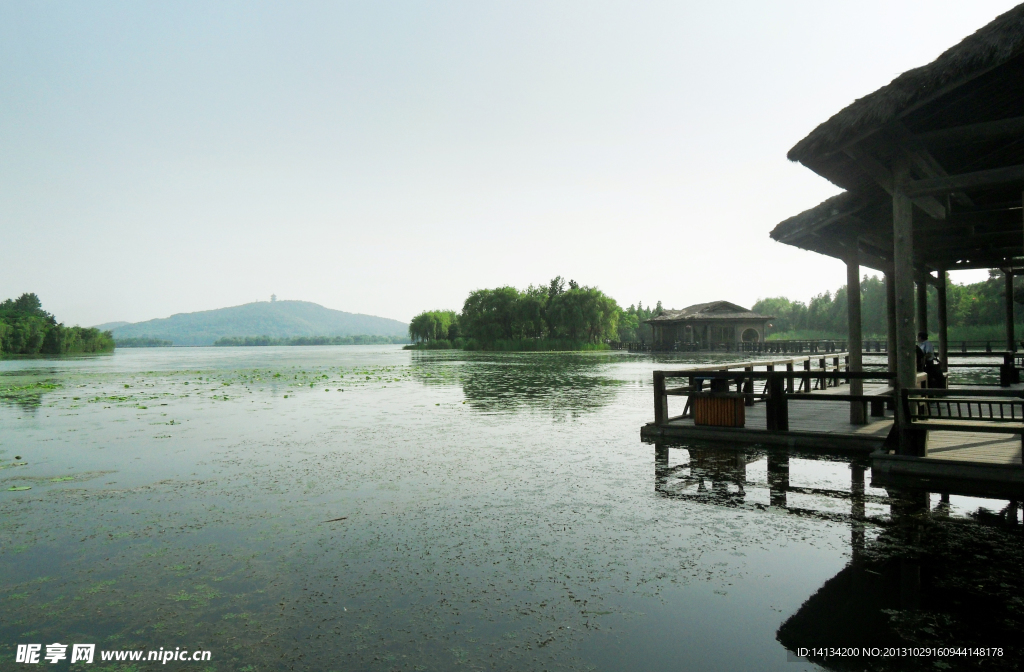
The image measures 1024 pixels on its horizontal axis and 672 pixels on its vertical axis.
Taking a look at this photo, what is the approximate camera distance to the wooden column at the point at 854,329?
34.9ft

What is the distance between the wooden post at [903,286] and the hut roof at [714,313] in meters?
52.6

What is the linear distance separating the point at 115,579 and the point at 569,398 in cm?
1540

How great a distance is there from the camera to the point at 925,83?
646 centimetres

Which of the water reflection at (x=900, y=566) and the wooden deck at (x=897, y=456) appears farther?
the wooden deck at (x=897, y=456)

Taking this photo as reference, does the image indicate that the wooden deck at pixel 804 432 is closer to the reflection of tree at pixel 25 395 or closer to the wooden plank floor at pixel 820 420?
the wooden plank floor at pixel 820 420

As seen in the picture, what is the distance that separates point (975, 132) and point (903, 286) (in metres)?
1.80

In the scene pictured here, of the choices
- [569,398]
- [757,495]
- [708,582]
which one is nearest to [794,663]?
[708,582]

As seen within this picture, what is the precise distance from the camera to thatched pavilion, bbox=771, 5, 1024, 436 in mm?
6309

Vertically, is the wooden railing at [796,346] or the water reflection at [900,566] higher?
the wooden railing at [796,346]

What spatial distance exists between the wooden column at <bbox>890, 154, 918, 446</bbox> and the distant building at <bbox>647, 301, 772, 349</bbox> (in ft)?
172

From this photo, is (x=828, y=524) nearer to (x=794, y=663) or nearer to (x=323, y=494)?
(x=794, y=663)

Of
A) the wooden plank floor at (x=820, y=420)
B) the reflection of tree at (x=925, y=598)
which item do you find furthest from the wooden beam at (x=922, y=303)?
the reflection of tree at (x=925, y=598)

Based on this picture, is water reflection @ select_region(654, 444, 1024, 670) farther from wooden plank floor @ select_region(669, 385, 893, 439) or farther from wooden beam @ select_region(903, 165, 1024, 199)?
wooden beam @ select_region(903, 165, 1024, 199)

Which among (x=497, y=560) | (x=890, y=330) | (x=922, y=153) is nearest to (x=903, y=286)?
(x=922, y=153)
